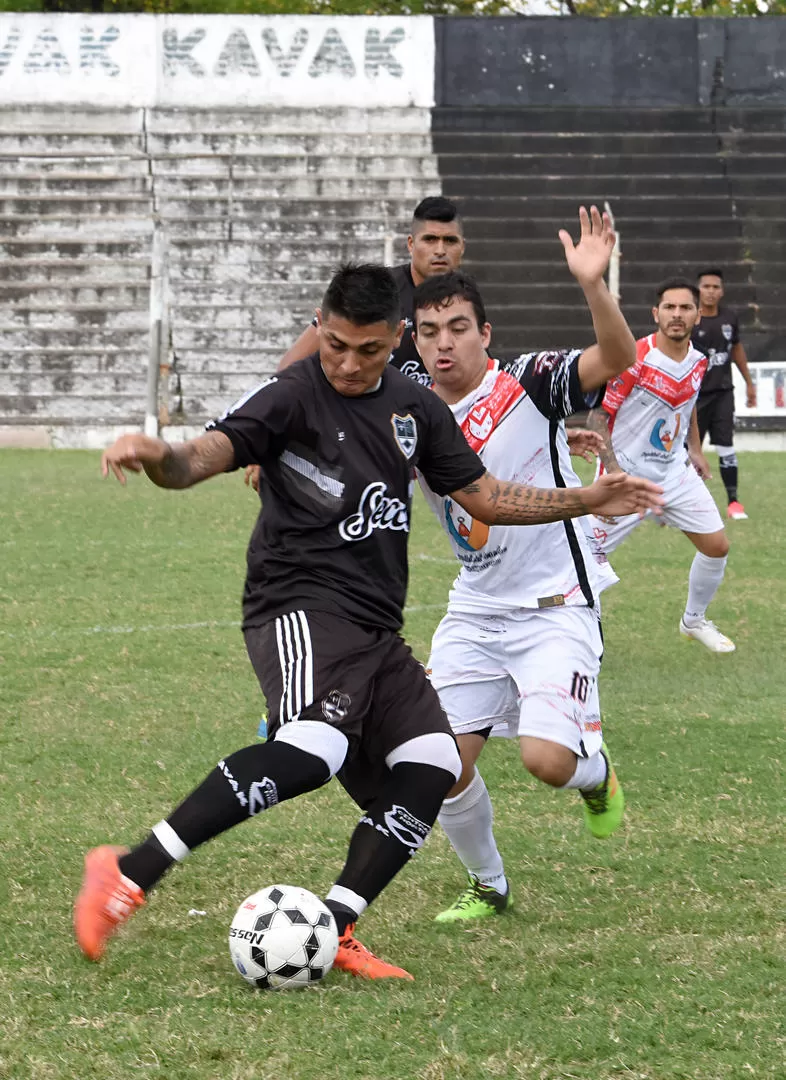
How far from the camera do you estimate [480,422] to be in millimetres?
4891

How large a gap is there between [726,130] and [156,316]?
34.0 feet

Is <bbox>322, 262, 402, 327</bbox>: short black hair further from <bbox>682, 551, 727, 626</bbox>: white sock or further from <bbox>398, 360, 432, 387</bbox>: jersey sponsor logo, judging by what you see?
<bbox>682, 551, 727, 626</bbox>: white sock

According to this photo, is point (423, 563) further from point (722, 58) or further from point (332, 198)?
point (722, 58)

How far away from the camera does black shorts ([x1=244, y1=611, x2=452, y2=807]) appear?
13.0ft

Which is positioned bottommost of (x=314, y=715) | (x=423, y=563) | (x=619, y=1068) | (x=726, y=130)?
(x=423, y=563)

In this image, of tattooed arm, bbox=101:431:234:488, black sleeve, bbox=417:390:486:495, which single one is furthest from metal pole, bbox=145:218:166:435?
tattooed arm, bbox=101:431:234:488

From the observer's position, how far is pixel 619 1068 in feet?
10.8

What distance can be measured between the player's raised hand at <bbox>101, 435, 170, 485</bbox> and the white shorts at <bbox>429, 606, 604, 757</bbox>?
1.53 metres

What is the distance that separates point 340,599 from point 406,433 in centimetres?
50

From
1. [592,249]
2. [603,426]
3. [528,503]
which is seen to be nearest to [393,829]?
[528,503]

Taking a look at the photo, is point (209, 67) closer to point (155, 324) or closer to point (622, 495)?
point (155, 324)

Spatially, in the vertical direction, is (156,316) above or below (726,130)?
below

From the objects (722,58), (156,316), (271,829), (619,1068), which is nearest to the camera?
(619,1068)

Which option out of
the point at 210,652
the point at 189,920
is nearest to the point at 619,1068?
the point at 189,920
